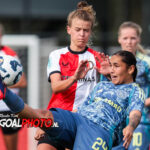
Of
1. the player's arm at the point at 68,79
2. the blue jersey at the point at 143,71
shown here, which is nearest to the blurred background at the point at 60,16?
the blue jersey at the point at 143,71

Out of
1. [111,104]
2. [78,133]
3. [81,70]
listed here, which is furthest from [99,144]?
[81,70]

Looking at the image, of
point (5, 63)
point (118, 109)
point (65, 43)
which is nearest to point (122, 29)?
point (118, 109)

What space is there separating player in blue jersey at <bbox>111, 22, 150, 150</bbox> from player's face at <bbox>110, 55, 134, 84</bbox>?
1030mm

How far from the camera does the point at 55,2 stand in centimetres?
1263

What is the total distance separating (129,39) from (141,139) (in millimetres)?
1183

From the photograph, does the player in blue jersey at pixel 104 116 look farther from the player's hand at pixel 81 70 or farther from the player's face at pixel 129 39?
the player's face at pixel 129 39

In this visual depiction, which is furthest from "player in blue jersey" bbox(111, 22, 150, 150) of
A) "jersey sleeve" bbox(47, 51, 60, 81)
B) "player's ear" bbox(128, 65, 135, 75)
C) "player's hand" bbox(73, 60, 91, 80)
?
"player's hand" bbox(73, 60, 91, 80)

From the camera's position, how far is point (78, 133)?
4.41 m

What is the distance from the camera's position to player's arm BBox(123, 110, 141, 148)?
427cm

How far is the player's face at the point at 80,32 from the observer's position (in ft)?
16.6

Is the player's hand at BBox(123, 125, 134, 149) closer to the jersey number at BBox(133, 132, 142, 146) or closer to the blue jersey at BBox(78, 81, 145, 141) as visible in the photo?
the blue jersey at BBox(78, 81, 145, 141)

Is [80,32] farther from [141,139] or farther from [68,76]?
[141,139]

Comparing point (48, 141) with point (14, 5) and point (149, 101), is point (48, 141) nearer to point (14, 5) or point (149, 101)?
point (149, 101)

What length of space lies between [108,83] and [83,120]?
1.77ft
